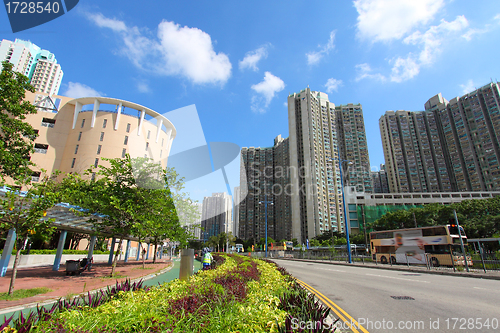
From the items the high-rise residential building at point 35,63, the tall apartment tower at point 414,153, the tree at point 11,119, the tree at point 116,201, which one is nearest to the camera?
the tree at point 116,201

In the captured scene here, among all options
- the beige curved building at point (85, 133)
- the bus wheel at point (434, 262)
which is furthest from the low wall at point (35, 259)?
the bus wheel at point (434, 262)

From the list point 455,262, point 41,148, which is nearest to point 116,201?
point 455,262

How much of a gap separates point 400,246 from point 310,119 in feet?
270

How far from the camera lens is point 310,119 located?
10369 centimetres

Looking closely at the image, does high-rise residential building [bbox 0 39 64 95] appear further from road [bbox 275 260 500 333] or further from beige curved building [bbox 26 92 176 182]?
road [bbox 275 260 500 333]

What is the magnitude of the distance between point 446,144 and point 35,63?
233m

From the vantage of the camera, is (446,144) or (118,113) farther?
(446,144)

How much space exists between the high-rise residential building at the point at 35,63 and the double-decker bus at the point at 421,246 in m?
171

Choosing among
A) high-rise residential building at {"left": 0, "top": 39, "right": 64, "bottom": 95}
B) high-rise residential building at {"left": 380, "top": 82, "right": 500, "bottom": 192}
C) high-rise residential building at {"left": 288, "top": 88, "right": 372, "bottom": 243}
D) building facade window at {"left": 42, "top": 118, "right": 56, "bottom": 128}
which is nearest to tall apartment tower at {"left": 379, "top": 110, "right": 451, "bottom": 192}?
high-rise residential building at {"left": 380, "top": 82, "right": 500, "bottom": 192}

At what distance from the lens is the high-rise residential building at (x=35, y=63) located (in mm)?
136650

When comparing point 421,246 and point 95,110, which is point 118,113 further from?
point 421,246

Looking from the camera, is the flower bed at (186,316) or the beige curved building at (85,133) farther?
the beige curved building at (85,133)

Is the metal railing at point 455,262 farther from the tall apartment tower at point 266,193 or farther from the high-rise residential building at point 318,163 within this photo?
the tall apartment tower at point 266,193

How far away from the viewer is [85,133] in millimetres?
53906
